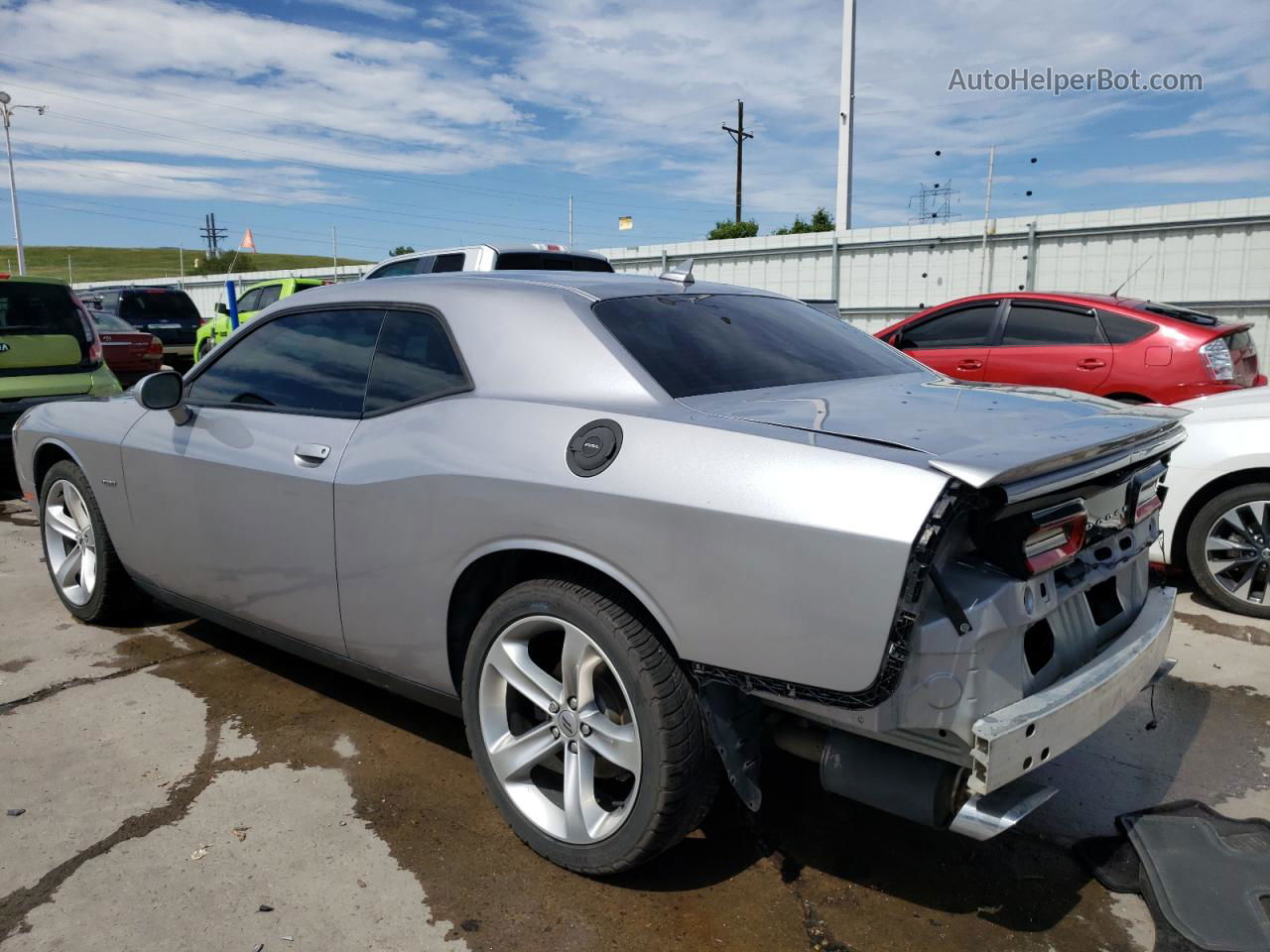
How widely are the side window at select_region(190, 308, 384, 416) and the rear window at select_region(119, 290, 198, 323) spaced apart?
58.1 feet

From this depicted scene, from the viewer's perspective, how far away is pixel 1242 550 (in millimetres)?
4637

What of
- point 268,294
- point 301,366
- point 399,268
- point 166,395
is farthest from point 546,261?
point 268,294

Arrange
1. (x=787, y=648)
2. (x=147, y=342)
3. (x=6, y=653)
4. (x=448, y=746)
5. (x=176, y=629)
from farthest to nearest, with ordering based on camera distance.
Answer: (x=147, y=342), (x=176, y=629), (x=6, y=653), (x=448, y=746), (x=787, y=648)

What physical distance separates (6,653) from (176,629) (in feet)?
2.28

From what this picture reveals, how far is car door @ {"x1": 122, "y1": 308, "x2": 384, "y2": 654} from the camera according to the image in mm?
3107

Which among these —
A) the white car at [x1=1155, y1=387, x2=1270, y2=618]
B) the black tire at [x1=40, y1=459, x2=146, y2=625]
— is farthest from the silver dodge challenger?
the white car at [x1=1155, y1=387, x2=1270, y2=618]

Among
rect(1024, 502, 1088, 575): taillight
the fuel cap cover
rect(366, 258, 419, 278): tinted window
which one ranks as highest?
rect(366, 258, 419, 278): tinted window

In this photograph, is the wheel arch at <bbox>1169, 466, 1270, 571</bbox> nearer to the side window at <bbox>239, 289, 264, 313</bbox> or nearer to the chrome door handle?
the chrome door handle

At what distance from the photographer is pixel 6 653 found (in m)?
4.28

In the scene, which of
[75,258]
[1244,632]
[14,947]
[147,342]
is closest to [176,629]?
[14,947]

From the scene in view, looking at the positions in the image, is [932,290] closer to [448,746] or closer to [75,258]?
[448,746]

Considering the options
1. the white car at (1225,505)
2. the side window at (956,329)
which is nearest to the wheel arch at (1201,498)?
the white car at (1225,505)

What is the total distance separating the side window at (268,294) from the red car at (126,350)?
1682 millimetres

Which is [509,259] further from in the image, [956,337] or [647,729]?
[647,729]
